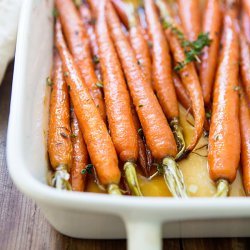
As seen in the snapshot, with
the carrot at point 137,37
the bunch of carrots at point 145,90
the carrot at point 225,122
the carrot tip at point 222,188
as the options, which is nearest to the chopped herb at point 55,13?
the bunch of carrots at point 145,90

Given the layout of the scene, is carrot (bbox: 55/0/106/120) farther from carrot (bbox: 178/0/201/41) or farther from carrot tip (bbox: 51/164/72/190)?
carrot (bbox: 178/0/201/41)

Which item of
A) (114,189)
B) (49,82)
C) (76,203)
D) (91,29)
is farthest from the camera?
(91,29)

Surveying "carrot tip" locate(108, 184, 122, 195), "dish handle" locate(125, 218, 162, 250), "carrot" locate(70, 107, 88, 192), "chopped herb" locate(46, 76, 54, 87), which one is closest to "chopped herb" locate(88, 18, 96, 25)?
"chopped herb" locate(46, 76, 54, 87)

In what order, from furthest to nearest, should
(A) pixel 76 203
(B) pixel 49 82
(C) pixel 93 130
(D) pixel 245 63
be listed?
(D) pixel 245 63
(B) pixel 49 82
(C) pixel 93 130
(A) pixel 76 203

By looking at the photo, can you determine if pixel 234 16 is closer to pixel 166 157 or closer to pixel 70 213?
pixel 166 157

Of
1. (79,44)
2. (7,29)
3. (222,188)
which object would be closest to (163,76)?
(79,44)

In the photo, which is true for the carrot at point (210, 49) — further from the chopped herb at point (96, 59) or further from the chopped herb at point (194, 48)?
Answer: the chopped herb at point (96, 59)

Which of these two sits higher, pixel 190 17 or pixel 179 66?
pixel 190 17

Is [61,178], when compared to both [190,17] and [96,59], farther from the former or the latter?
[190,17]
